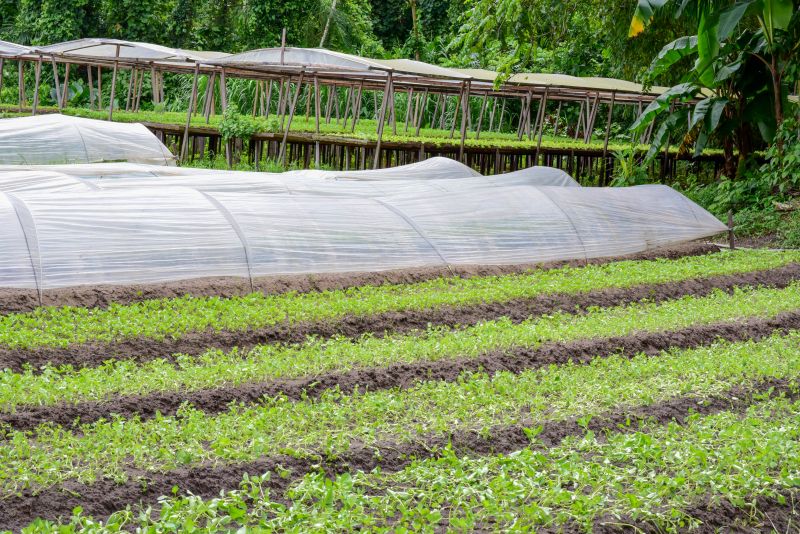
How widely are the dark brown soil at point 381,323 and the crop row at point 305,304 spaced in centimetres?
10

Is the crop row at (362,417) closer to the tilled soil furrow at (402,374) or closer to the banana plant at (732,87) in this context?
the tilled soil furrow at (402,374)

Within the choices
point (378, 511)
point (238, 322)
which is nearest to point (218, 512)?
point (378, 511)

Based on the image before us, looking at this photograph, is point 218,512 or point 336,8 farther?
point 336,8

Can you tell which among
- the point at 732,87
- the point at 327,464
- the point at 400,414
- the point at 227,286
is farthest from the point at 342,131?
the point at 327,464

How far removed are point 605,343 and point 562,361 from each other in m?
0.63

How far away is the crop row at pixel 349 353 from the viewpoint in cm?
625

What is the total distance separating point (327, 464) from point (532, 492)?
1.22 meters

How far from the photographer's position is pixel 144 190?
10.7 m

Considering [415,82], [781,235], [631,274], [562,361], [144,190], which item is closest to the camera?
[562,361]

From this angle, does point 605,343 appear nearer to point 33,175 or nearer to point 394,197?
point 394,197

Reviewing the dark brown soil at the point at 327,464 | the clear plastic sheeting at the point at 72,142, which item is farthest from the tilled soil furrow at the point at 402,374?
the clear plastic sheeting at the point at 72,142

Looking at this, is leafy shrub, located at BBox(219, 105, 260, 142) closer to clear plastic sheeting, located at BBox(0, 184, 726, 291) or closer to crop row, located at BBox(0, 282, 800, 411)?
clear plastic sheeting, located at BBox(0, 184, 726, 291)

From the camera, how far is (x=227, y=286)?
970 centimetres

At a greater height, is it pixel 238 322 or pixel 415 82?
pixel 415 82
